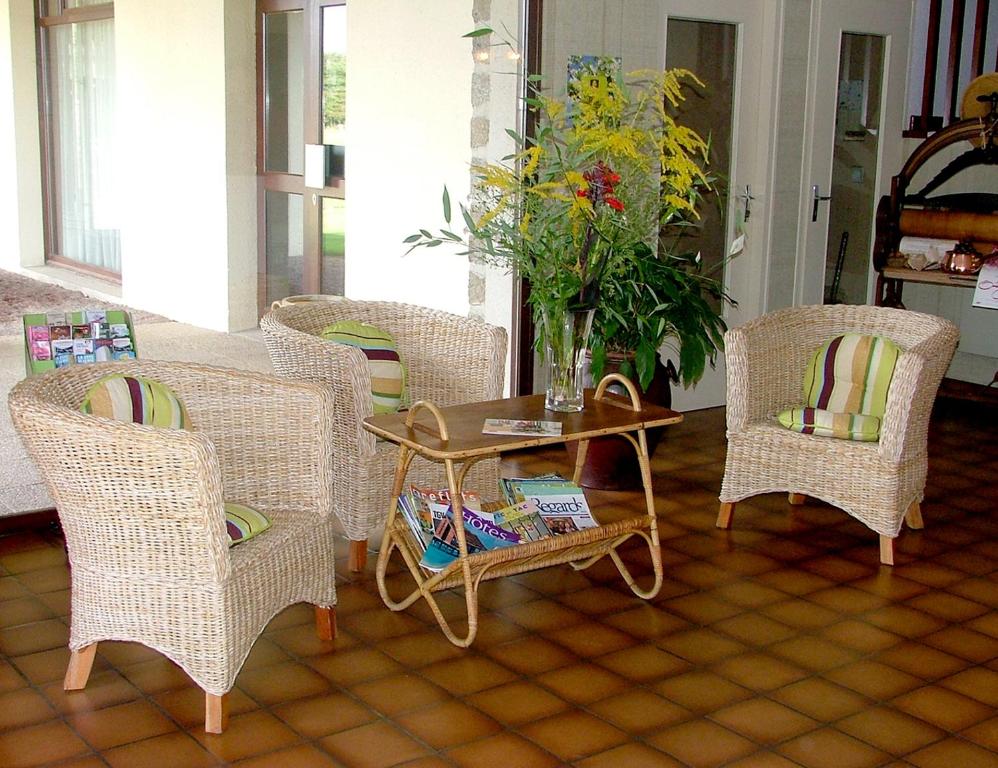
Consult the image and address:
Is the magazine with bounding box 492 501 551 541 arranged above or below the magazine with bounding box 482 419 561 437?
below

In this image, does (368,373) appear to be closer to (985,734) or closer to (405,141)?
(405,141)

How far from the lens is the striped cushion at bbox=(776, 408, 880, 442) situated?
13.7 feet

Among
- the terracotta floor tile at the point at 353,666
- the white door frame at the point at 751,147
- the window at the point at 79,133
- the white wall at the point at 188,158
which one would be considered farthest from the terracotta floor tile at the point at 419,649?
the white door frame at the point at 751,147

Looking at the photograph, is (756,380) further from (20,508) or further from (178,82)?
(20,508)

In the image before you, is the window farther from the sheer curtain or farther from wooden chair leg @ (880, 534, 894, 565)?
wooden chair leg @ (880, 534, 894, 565)

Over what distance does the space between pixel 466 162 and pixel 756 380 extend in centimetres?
145

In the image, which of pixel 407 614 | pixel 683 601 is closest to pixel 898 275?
pixel 683 601

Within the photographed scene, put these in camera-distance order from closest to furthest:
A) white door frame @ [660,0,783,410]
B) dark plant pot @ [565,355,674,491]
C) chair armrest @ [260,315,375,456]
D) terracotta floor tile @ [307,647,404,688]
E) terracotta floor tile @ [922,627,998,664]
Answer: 1. terracotta floor tile @ [307,647,404,688]
2. terracotta floor tile @ [922,627,998,664]
3. chair armrest @ [260,315,375,456]
4. dark plant pot @ [565,355,674,491]
5. white door frame @ [660,0,783,410]

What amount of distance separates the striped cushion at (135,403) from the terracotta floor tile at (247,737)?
0.72 m

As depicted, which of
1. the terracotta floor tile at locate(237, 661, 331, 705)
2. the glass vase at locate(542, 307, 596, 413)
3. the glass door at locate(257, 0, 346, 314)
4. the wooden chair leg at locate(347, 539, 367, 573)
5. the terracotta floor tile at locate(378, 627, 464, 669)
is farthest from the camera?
the glass door at locate(257, 0, 346, 314)

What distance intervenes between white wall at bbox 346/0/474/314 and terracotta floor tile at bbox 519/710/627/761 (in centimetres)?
212

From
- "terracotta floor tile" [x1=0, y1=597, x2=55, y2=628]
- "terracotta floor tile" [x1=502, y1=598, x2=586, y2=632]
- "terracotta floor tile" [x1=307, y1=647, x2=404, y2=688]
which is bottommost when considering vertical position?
"terracotta floor tile" [x1=307, y1=647, x2=404, y2=688]

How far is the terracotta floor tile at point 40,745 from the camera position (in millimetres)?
2697

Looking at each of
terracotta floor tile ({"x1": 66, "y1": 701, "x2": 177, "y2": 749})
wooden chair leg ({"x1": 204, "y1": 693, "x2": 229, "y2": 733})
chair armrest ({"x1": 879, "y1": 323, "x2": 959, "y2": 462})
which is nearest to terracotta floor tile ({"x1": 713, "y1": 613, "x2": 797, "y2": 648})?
chair armrest ({"x1": 879, "y1": 323, "x2": 959, "y2": 462})
